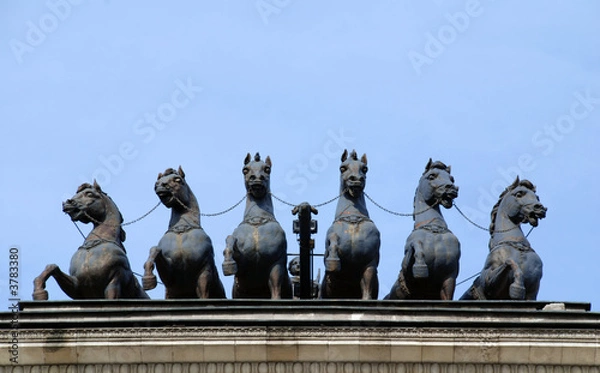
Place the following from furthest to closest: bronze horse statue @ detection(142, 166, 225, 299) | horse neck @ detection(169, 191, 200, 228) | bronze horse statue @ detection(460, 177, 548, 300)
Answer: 1. horse neck @ detection(169, 191, 200, 228)
2. bronze horse statue @ detection(142, 166, 225, 299)
3. bronze horse statue @ detection(460, 177, 548, 300)

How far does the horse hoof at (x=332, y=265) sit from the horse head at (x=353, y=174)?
1.48 meters

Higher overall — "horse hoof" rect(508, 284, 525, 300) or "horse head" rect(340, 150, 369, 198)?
"horse head" rect(340, 150, 369, 198)

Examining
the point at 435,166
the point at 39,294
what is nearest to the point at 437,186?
the point at 435,166

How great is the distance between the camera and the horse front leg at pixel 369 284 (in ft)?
152

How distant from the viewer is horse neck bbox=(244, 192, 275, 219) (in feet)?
155

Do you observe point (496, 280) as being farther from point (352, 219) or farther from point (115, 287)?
point (115, 287)

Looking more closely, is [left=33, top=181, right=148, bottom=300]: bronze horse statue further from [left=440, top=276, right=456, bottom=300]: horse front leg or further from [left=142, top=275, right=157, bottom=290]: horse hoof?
[left=440, top=276, right=456, bottom=300]: horse front leg

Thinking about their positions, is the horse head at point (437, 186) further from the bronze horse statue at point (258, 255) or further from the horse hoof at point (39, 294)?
the horse hoof at point (39, 294)

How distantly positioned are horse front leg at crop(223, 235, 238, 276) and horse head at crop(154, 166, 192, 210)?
1.39 meters

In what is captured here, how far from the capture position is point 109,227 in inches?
1861

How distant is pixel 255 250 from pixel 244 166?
1748 mm

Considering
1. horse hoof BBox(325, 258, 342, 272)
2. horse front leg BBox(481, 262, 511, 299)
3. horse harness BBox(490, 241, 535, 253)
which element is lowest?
horse front leg BBox(481, 262, 511, 299)

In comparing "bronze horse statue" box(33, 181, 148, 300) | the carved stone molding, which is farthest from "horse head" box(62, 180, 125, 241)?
the carved stone molding

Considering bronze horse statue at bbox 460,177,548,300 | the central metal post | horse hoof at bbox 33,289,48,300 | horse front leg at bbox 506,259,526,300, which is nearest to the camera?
horse front leg at bbox 506,259,526,300
